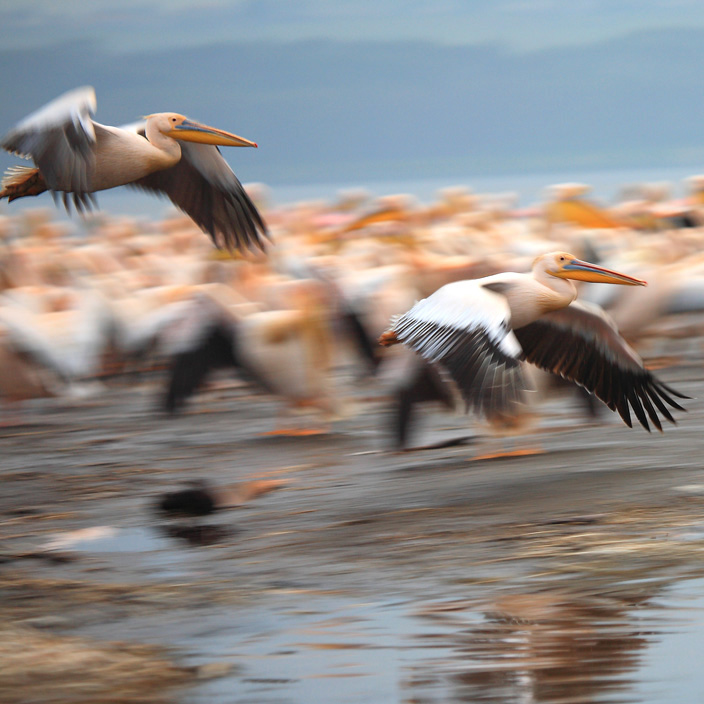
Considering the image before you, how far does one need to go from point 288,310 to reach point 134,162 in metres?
1.97

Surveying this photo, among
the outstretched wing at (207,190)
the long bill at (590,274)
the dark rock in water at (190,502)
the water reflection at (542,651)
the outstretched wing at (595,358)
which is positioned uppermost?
the outstretched wing at (207,190)

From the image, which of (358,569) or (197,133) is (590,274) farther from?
(358,569)

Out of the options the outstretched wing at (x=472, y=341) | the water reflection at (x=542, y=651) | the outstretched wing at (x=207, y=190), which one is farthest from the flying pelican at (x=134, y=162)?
the water reflection at (x=542, y=651)

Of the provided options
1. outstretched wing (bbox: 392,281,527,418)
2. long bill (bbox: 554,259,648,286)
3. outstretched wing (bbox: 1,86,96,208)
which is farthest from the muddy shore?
outstretched wing (bbox: 1,86,96,208)

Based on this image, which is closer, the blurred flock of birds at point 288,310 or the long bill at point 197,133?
the long bill at point 197,133

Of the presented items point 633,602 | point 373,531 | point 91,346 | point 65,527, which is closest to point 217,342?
point 91,346

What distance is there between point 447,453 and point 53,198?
6.33ft

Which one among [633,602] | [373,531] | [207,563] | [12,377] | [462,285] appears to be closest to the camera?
[633,602]

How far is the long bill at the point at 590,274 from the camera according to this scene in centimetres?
507

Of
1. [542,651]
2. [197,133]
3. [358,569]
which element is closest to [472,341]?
[358,569]

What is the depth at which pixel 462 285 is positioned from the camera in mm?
4613

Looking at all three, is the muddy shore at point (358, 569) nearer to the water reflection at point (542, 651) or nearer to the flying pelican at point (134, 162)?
the water reflection at point (542, 651)

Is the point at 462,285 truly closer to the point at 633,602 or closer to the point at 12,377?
the point at 633,602

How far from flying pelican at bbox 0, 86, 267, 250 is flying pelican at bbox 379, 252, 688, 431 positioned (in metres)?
0.87
